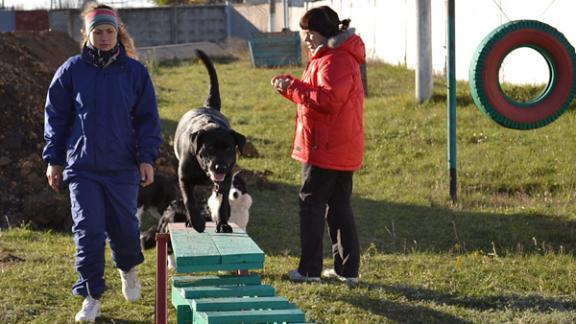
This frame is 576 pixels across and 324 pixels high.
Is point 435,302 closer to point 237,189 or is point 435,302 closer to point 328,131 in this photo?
point 328,131

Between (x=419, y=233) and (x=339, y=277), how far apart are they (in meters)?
2.48

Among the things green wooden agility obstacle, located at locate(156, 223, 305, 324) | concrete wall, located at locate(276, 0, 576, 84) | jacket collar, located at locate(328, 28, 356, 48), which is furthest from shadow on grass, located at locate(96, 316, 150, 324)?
concrete wall, located at locate(276, 0, 576, 84)

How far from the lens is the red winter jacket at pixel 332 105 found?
6.95 m

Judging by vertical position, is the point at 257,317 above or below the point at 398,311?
above

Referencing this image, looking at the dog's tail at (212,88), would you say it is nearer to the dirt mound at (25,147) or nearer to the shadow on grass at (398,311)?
the shadow on grass at (398,311)

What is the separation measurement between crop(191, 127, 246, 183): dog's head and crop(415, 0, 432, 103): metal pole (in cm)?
1025

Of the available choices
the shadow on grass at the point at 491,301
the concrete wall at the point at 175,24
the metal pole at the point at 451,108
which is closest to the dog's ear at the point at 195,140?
the shadow on grass at the point at 491,301

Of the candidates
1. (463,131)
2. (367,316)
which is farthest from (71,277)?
(463,131)

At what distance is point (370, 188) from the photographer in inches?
473

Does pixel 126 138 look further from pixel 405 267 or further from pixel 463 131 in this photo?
pixel 463 131

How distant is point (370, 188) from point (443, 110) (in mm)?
4308

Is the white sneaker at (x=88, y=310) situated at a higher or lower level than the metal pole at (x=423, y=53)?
lower

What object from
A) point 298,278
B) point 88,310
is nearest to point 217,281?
point 88,310

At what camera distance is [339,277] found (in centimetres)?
748
